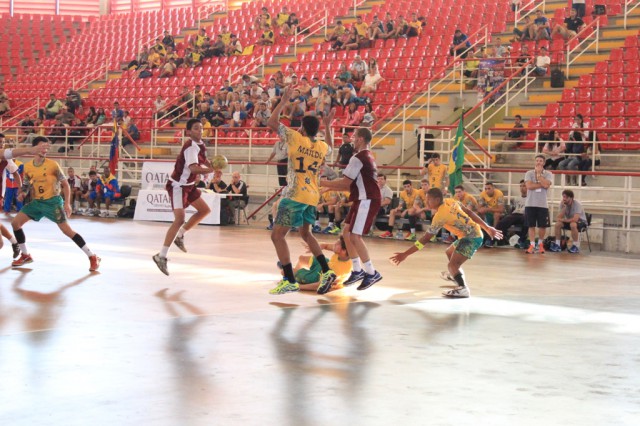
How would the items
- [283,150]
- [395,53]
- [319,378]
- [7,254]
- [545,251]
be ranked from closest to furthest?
[319,378] → [7,254] → [545,251] → [283,150] → [395,53]

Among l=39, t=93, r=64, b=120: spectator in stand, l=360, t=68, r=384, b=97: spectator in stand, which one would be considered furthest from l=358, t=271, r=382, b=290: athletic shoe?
l=39, t=93, r=64, b=120: spectator in stand

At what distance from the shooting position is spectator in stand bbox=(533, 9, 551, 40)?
86.6ft

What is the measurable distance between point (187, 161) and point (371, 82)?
15237 millimetres

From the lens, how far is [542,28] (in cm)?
2642

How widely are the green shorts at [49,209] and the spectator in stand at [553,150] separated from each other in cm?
1165

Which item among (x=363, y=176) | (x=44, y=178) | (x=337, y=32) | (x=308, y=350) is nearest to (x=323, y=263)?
(x=363, y=176)

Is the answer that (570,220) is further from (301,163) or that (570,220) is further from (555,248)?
(301,163)

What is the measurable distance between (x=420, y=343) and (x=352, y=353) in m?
0.78

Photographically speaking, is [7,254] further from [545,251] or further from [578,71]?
[578,71]

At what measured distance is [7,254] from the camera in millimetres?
14852

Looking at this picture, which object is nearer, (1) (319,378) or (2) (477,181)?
(1) (319,378)

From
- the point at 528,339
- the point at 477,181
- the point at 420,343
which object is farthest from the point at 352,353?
the point at 477,181

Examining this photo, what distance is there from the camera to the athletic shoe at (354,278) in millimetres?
11320

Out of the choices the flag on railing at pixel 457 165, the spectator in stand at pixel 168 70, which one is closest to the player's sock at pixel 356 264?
the flag on railing at pixel 457 165
